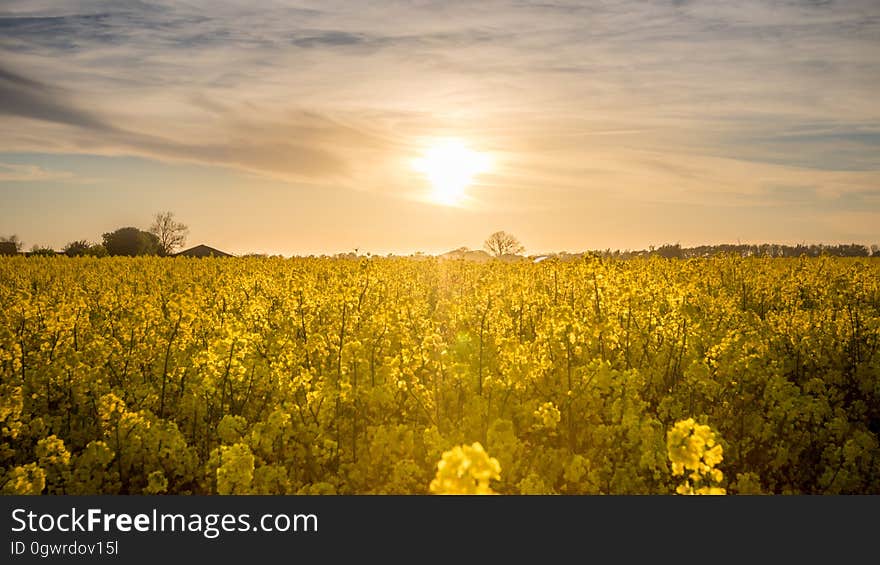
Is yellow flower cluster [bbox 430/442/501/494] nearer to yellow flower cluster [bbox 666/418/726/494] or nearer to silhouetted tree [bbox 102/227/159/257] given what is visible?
yellow flower cluster [bbox 666/418/726/494]

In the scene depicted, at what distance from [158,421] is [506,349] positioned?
3.55m

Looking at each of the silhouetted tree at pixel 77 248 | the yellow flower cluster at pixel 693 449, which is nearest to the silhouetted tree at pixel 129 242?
the silhouetted tree at pixel 77 248

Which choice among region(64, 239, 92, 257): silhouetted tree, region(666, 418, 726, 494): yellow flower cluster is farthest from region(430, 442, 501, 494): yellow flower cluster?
region(64, 239, 92, 257): silhouetted tree

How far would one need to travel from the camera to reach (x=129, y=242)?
56656 mm

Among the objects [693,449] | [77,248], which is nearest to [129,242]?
[77,248]

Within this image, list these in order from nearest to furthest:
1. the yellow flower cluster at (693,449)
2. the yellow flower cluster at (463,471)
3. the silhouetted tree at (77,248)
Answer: the yellow flower cluster at (463,471) < the yellow flower cluster at (693,449) < the silhouetted tree at (77,248)

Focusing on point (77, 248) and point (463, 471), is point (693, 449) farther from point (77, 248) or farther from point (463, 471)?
point (77, 248)

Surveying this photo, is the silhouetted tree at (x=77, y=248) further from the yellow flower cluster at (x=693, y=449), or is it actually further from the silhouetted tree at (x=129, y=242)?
the yellow flower cluster at (x=693, y=449)

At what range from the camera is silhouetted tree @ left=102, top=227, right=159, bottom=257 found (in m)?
55.5

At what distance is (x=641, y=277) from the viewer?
38.0 feet

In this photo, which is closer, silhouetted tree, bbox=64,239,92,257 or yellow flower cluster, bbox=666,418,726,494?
yellow flower cluster, bbox=666,418,726,494

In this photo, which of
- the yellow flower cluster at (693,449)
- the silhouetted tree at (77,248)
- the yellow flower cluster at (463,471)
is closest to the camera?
the yellow flower cluster at (463,471)

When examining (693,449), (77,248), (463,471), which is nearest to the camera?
(463,471)

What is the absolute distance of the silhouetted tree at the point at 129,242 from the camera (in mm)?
55469
